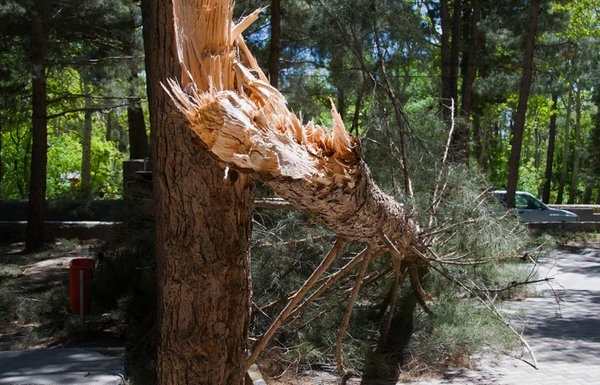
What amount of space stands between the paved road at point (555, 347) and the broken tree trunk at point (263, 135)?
254 centimetres

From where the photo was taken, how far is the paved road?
264 inches

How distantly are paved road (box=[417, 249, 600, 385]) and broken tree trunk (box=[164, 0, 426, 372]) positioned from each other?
2.54 m

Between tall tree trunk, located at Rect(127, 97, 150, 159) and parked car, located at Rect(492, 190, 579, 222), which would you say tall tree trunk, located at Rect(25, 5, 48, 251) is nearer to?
tall tree trunk, located at Rect(127, 97, 150, 159)

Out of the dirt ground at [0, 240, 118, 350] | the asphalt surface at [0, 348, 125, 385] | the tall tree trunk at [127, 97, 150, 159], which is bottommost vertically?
the dirt ground at [0, 240, 118, 350]

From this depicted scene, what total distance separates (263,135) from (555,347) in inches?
266

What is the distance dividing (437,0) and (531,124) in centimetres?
2510

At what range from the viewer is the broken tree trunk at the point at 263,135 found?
233cm

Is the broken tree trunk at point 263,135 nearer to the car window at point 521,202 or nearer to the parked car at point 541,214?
the parked car at point 541,214

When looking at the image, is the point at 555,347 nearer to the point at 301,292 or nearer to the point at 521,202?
the point at 301,292

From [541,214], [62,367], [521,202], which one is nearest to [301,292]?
[62,367]

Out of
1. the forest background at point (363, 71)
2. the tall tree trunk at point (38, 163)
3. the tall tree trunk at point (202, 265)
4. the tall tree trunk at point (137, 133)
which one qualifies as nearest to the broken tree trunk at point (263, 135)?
the tall tree trunk at point (202, 265)

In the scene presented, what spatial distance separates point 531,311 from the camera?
991 centimetres

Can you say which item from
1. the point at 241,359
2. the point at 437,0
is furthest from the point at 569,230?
the point at 241,359

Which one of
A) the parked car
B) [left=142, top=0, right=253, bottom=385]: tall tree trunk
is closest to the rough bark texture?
[left=142, top=0, right=253, bottom=385]: tall tree trunk
